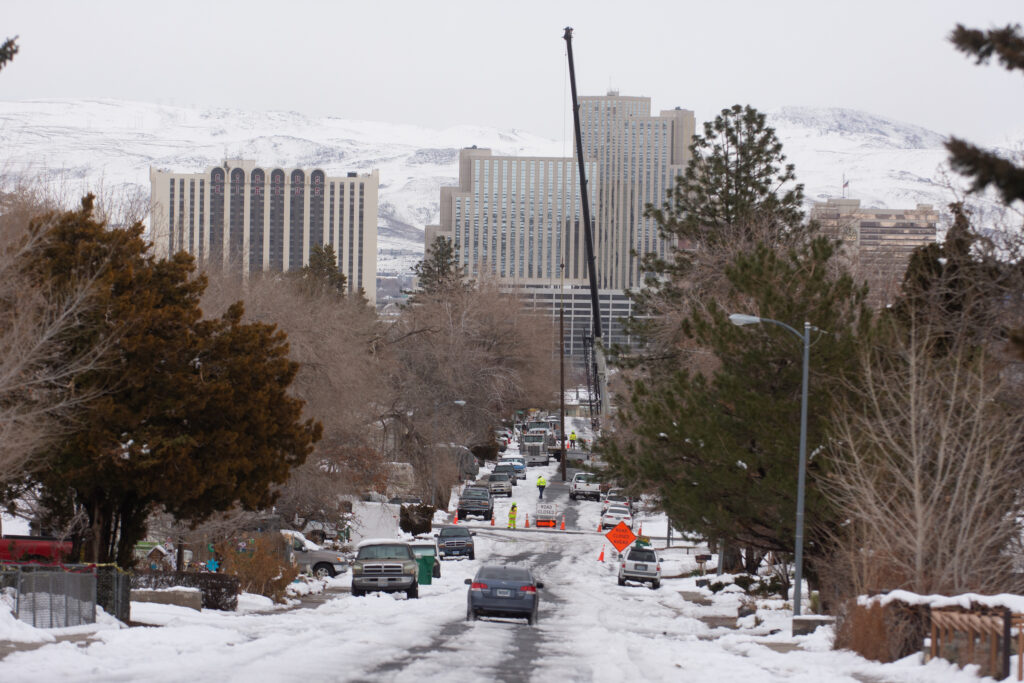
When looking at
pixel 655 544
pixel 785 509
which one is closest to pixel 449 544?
pixel 655 544

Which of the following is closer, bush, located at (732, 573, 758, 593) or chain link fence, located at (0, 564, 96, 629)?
chain link fence, located at (0, 564, 96, 629)

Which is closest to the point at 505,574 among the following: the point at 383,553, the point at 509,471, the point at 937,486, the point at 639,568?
the point at 383,553

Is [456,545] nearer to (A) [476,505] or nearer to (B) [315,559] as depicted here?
(B) [315,559]

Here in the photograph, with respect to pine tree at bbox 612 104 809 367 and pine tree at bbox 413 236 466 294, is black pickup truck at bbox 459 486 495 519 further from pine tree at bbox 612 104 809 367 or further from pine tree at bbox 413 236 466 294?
pine tree at bbox 413 236 466 294

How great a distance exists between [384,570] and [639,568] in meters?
A: 13.0

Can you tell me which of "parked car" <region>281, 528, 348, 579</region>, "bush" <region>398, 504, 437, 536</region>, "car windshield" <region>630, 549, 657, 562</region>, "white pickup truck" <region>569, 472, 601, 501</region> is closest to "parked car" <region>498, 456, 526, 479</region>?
"white pickup truck" <region>569, 472, 601, 501</region>

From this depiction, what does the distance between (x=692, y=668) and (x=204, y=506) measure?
11.1 metres

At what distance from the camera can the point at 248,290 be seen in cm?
5247

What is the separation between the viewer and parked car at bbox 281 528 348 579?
4141 centimetres

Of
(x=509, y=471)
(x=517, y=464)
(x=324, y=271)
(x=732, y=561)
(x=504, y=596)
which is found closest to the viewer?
(x=504, y=596)

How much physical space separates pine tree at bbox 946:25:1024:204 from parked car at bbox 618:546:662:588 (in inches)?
1462

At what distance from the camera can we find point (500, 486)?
80875 mm

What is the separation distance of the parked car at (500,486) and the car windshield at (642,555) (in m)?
34.9

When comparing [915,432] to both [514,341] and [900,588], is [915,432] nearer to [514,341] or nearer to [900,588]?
[900,588]
